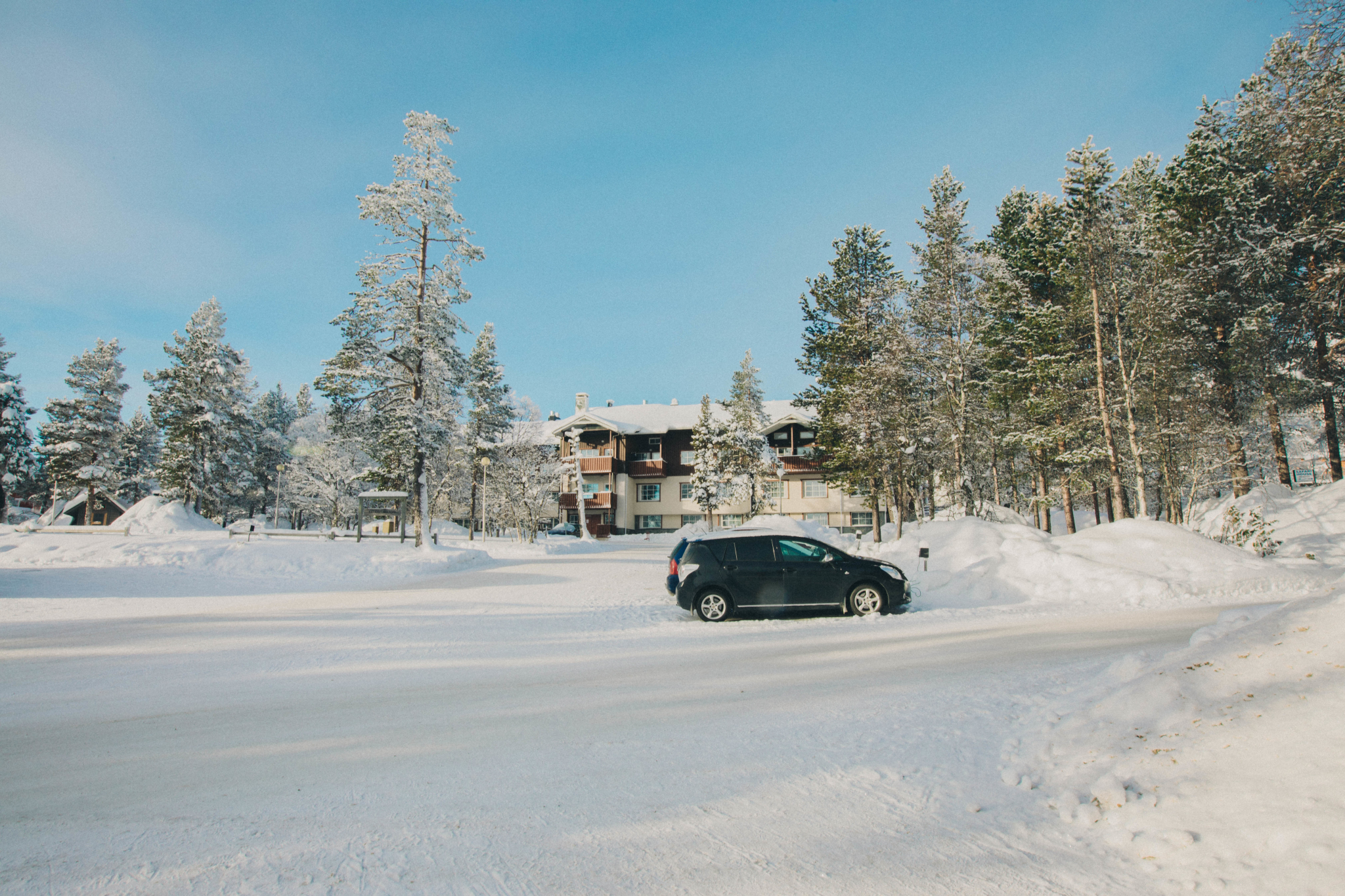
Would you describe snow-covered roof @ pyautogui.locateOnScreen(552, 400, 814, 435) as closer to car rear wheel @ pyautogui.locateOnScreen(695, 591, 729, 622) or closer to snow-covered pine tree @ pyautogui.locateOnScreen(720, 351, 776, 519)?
snow-covered pine tree @ pyautogui.locateOnScreen(720, 351, 776, 519)

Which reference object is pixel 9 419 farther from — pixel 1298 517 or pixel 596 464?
pixel 1298 517

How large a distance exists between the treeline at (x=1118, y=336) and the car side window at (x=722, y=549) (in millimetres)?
16455

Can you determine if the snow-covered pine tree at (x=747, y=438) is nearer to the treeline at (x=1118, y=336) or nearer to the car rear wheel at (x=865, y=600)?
the treeline at (x=1118, y=336)

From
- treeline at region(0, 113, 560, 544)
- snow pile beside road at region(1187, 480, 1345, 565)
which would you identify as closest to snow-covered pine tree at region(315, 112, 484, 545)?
treeline at region(0, 113, 560, 544)

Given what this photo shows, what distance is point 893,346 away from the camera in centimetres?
2723

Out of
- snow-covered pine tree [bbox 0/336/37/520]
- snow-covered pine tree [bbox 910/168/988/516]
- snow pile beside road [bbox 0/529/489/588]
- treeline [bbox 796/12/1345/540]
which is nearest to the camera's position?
snow pile beside road [bbox 0/529/489/588]

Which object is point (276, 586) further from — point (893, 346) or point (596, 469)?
point (596, 469)

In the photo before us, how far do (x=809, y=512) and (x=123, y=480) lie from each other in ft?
181

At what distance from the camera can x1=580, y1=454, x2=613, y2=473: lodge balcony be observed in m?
52.8

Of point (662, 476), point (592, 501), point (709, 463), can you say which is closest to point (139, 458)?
point (592, 501)

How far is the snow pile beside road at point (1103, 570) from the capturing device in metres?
12.6

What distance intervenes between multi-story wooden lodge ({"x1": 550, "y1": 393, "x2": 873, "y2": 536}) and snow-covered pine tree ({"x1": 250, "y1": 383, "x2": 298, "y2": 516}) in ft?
80.9

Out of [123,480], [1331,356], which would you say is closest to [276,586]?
[1331,356]

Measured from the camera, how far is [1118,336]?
71.7 ft
